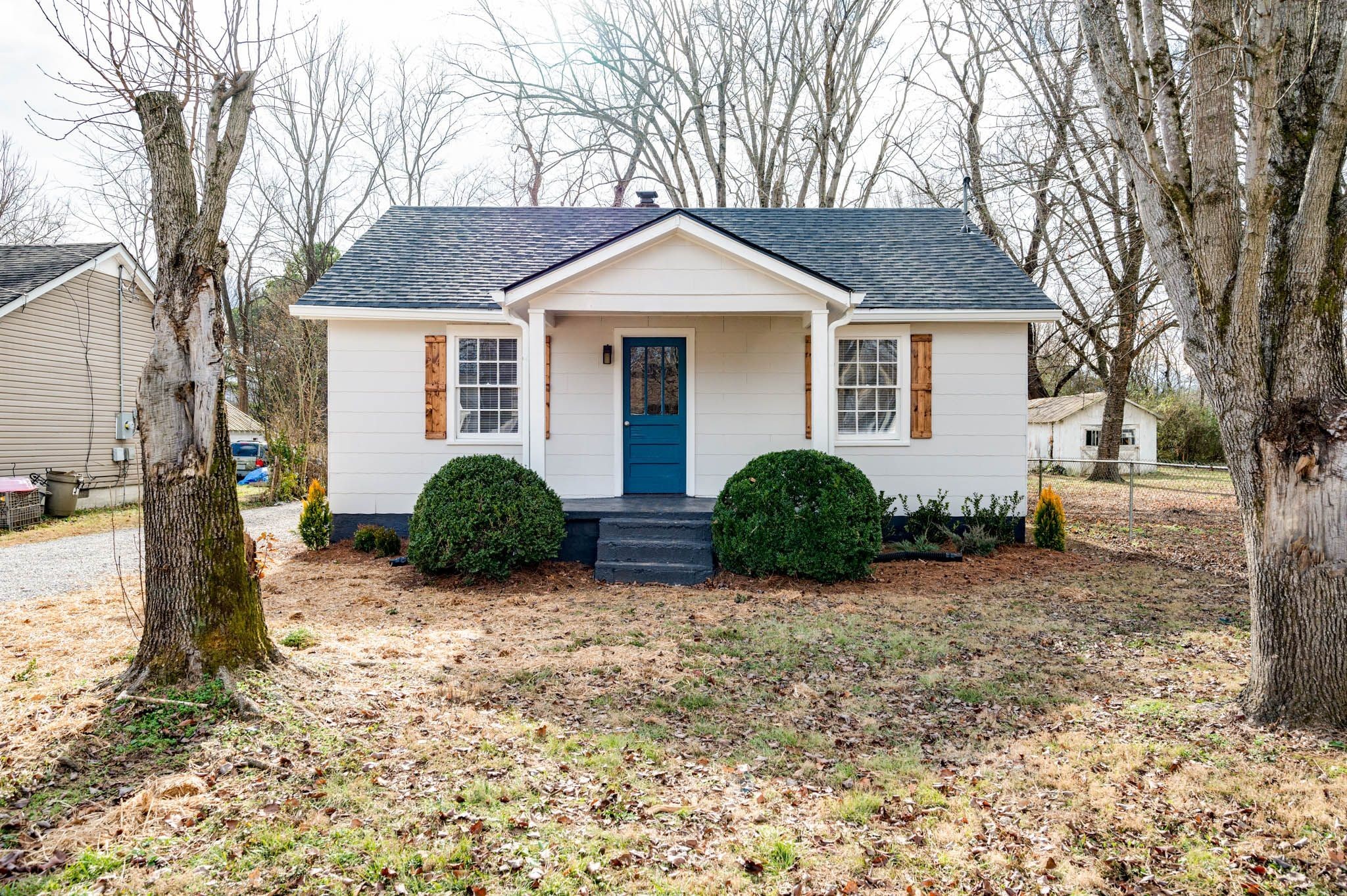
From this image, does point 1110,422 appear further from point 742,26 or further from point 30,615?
point 30,615

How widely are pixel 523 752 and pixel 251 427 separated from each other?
2316 centimetres

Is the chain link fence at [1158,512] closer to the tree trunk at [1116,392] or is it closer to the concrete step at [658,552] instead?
the tree trunk at [1116,392]

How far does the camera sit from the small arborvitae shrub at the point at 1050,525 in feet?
29.7

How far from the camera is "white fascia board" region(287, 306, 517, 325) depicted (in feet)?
28.2

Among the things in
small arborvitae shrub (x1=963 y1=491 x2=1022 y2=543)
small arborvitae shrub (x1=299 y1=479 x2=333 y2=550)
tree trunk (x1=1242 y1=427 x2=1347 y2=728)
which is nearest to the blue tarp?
small arborvitae shrub (x1=299 y1=479 x2=333 y2=550)

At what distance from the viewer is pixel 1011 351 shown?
9133mm

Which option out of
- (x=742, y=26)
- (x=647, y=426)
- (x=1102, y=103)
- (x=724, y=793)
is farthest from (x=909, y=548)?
(x=742, y=26)

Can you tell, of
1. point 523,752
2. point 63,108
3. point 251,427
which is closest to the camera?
point 523,752

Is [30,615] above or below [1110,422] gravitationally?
below

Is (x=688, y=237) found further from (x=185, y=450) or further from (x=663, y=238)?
(x=185, y=450)

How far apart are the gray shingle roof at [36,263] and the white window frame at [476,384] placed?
904 centimetres

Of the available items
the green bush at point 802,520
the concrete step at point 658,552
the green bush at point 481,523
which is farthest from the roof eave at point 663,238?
the concrete step at point 658,552

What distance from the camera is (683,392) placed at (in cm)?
933

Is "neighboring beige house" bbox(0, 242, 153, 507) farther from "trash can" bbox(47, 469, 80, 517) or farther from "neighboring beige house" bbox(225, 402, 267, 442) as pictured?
"neighboring beige house" bbox(225, 402, 267, 442)
